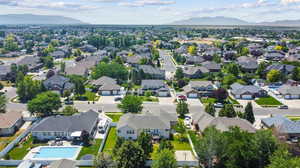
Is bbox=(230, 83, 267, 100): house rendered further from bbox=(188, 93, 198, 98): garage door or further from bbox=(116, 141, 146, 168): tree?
bbox=(116, 141, 146, 168): tree

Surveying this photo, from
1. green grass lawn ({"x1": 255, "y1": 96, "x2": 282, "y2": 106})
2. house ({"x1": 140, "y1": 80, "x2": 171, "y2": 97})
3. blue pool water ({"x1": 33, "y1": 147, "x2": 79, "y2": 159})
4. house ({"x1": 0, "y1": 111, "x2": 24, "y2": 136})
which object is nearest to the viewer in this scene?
blue pool water ({"x1": 33, "y1": 147, "x2": 79, "y2": 159})

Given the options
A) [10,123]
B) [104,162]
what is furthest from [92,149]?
[10,123]

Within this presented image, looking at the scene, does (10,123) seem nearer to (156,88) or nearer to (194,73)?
(156,88)

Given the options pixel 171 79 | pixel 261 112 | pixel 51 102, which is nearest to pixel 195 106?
pixel 261 112

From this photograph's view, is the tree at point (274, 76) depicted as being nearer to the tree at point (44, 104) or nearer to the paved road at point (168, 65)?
the paved road at point (168, 65)

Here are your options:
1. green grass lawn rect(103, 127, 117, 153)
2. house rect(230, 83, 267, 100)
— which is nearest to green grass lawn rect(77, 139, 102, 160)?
green grass lawn rect(103, 127, 117, 153)

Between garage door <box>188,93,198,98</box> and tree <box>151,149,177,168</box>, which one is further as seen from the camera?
garage door <box>188,93,198,98</box>

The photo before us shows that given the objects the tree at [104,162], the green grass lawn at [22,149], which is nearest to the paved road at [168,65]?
the green grass lawn at [22,149]
